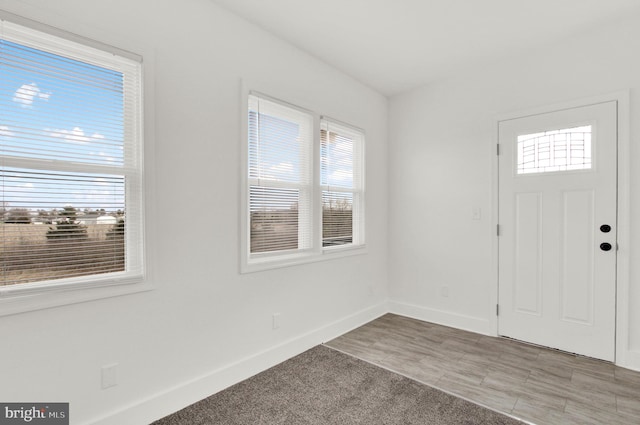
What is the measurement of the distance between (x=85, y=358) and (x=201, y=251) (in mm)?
843

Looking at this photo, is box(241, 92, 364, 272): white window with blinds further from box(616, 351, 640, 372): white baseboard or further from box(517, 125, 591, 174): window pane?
box(616, 351, 640, 372): white baseboard

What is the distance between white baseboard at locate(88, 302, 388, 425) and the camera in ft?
6.14

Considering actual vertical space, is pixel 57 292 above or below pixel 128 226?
below

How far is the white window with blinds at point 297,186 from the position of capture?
2.64 meters

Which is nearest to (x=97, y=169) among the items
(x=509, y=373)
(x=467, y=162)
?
(x=509, y=373)

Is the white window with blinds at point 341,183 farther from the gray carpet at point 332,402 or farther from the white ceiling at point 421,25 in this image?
the gray carpet at point 332,402

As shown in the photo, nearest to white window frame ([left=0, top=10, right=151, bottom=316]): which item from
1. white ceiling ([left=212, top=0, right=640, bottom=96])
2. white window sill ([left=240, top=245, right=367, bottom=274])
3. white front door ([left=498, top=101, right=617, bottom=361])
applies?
white window sill ([left=240, top=245, right=367, bottom=274])

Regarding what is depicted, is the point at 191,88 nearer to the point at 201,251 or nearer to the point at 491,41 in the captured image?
the point at 201,251

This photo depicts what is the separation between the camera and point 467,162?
3.52m

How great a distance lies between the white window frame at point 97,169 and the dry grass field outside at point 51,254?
0.03 metres

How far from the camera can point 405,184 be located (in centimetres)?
404

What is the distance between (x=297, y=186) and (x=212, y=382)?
168 centimetres

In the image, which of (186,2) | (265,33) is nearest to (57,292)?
(186,2)

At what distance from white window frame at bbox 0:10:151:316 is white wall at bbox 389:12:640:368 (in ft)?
9.82
